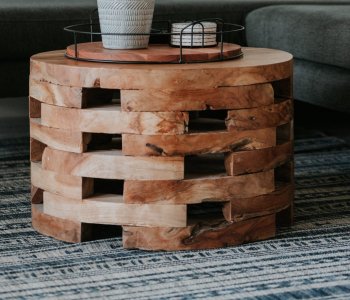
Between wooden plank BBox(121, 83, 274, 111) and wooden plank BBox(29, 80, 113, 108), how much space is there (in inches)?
3.7

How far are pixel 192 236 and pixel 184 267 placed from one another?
99 millimetres

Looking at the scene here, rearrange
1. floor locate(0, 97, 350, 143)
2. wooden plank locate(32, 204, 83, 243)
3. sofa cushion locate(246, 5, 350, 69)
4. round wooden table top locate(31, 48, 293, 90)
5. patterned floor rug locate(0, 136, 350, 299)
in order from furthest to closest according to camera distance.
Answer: floor locate(0, 97, 350, 143), sofa cushion locate(246, 5, 350, 69), wooden plank locate(32, 204, 83, 243), round wooden table top locate(31, 48, 293, 90), patterned floor rug locate(0, 136, 350, 299)

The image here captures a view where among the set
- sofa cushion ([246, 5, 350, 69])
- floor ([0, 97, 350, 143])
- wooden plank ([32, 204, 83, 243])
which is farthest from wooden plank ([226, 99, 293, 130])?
floor ([0, 97, 350, 143])

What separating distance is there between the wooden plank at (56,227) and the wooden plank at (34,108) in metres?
0.19

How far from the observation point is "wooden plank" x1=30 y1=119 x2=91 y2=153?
67.2 inches

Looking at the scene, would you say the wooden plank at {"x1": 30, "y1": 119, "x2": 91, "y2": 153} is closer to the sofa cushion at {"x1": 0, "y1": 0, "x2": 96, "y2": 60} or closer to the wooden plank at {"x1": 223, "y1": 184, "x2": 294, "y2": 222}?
the wooden plank at {"x1": 223, "y1": 184, "x2": 294, "y2": 222}

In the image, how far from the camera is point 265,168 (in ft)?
5.80

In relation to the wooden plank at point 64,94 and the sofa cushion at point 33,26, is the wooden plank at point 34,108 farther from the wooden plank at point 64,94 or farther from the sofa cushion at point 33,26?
the sofa cushion at point 33,26

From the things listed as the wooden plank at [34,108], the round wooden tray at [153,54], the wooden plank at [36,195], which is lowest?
the wooden plank at [36,195]

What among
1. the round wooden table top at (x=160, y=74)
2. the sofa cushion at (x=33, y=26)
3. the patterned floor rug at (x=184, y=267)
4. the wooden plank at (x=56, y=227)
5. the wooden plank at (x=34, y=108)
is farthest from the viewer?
the sofa cushion at (x=33, y=26)

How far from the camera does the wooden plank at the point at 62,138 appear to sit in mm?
1706

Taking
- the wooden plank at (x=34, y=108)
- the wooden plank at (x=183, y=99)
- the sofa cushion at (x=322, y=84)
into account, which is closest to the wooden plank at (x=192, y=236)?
the wooden plank at (x=183, y=99)

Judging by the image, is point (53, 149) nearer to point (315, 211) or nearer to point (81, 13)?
point (315, 211)

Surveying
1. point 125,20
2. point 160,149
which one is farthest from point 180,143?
point 125,20
